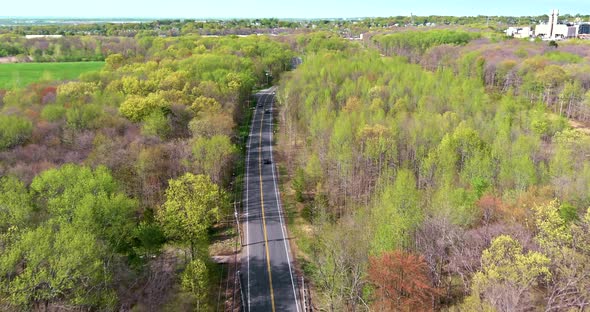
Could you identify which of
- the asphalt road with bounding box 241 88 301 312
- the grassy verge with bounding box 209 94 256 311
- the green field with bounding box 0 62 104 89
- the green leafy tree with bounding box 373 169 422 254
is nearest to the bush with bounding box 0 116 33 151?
the grassy verge with bounding box 209 94 256 311

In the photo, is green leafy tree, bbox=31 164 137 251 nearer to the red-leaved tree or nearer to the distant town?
the red-leaved tree

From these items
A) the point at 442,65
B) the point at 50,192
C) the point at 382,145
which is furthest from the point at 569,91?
the point at 50,192

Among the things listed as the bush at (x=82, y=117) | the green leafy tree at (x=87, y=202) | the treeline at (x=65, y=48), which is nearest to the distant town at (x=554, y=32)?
the treeline at (x=65, y=48)

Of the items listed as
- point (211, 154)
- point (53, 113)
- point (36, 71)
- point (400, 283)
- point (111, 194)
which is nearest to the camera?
point (400, 283)

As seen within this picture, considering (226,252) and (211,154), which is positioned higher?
(211,154)

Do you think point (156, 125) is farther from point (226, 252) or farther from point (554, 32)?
point (554, 32)

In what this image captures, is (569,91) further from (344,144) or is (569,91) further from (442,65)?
(344,144)

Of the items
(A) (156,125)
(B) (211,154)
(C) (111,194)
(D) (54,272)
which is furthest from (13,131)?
(D) (54,272)
